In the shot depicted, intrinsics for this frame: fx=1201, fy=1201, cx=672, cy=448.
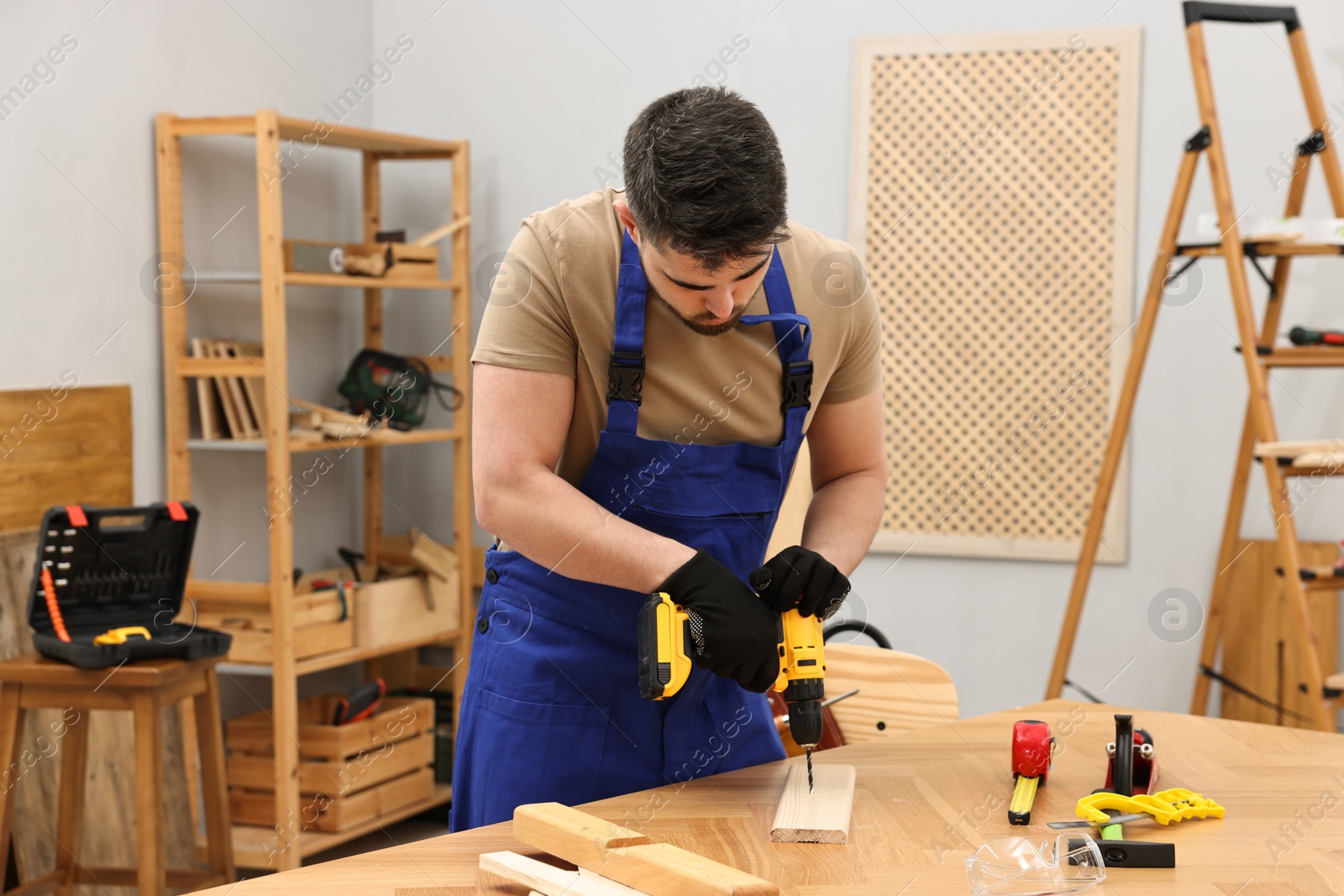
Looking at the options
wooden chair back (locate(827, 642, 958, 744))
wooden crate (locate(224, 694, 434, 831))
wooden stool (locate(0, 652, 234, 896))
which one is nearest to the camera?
wooden chair back (locate(827, 642, 958, 744))

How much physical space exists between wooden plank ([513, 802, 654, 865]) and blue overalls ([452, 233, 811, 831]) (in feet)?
0.72

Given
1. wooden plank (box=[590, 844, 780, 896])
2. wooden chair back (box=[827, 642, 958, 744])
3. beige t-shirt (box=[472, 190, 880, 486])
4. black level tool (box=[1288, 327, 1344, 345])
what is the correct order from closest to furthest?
wooden plank (box=[590, 844, 780, 896])
beige t-shirt (box=[472, 190, 880, 486])
wooden chair back (box=[827, 642, 958, 744])
black level tool (box=[1288, 327, 1344, 345])

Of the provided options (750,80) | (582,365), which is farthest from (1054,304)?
(582,365)

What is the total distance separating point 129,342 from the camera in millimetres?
3197

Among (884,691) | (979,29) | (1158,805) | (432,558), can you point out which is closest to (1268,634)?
(884,691)

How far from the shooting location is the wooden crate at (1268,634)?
3248 mm

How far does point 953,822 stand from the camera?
1353 mm

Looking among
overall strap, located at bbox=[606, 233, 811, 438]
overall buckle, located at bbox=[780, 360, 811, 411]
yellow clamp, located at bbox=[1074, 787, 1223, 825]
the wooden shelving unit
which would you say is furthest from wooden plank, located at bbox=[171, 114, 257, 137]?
yellow clamp, located at bbox=[1074, 787, 1223, 825]

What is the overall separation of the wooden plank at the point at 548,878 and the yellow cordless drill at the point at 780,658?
0.69 ft

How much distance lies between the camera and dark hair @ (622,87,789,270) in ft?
4.22

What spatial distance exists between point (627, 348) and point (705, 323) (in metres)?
0.11

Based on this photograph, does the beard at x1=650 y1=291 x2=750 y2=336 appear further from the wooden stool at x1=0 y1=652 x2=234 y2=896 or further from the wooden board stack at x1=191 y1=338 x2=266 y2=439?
the wooden board stack at x1=191 y1=338 x2=266 y2=439

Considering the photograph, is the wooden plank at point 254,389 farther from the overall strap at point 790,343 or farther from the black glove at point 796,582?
the black glove at point 796,582

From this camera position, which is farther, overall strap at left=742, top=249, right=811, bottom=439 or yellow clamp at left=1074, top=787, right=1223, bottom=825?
overall strap at left=742, top=249, right=811, bottom=439
